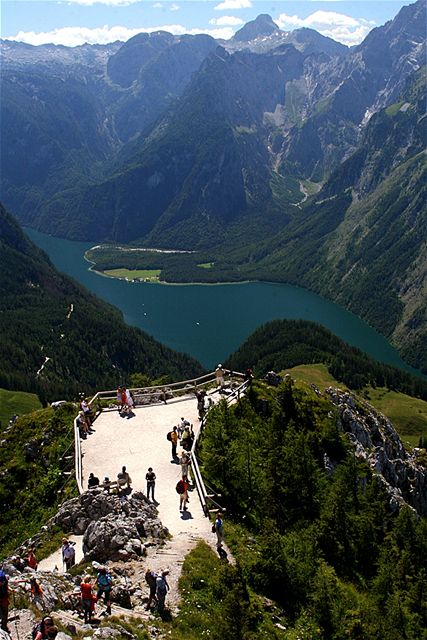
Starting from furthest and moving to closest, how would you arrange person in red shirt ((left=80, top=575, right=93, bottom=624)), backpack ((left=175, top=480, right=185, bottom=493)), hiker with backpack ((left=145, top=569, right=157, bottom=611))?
backpack ((left=175, top=480, right=185, bottom=493)), hiker with backpack ((left=145, top=569, right=157, bottom=611)), person in red shirt ((left=80, top=575, right=93, bottom=624))

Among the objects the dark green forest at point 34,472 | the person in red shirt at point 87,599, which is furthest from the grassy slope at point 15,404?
the person in red shirt at point 87,599

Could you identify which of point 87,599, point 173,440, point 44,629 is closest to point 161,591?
point 87,599

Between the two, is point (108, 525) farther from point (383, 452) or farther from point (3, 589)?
point (383, 452)

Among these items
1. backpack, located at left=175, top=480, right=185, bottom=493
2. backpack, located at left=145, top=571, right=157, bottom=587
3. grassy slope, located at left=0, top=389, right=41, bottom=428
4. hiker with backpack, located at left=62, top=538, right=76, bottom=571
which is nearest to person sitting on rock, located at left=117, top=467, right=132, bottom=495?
backpack, located at left=175, top=480, right=185, bottom=493

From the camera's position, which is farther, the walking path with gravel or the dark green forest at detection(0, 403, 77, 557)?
the dark green forest at detection(0, 403, 77, 557)

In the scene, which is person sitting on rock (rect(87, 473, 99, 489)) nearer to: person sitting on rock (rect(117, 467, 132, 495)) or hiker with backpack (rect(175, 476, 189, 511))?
person sitting on rock (rect(117, 467, 132, 495))

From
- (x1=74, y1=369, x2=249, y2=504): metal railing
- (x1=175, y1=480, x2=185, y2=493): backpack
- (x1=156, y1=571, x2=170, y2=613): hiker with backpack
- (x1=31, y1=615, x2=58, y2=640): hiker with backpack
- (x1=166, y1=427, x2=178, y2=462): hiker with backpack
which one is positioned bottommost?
(x1=31, y1=615, x2=58, y2=640): hiker with backpack

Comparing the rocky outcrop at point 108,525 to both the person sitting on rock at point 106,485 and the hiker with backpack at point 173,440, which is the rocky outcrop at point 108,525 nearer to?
the person sitting on rock at point 106,485
